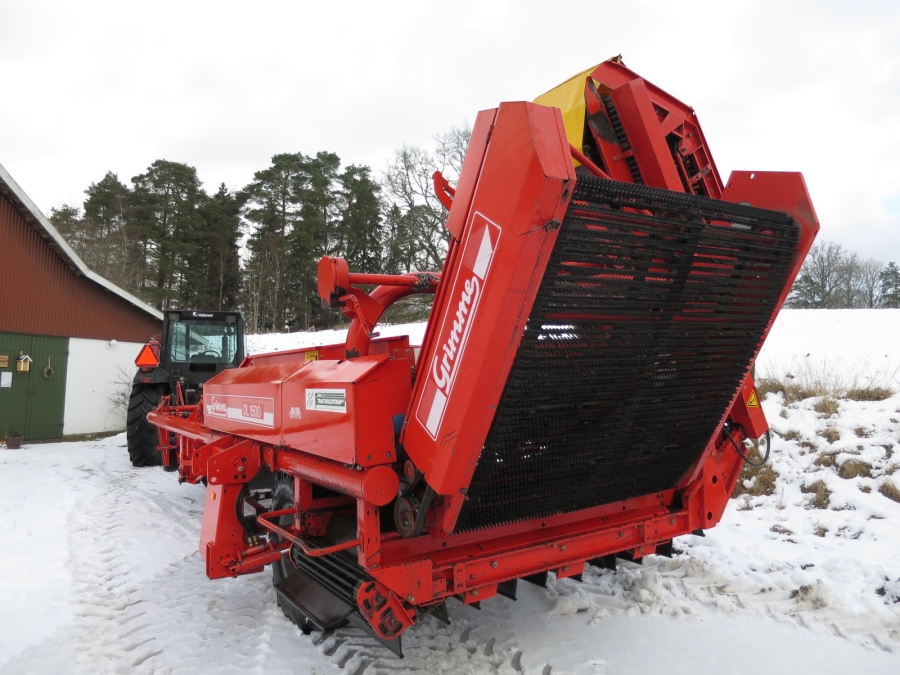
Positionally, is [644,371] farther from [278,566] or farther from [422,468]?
[278,566]

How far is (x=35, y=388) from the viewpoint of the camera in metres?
12.9

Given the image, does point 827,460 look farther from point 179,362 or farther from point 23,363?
point 23,363

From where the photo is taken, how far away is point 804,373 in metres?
7.59

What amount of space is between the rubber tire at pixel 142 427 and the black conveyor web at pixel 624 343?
23.2ft

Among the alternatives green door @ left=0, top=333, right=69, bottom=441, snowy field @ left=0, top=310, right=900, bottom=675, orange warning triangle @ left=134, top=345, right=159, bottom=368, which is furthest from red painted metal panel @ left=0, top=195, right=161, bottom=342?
snowy field @ left=0, top=310, right=900, bottom=675

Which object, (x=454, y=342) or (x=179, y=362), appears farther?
(x=179, y=362)

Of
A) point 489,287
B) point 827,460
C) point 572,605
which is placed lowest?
point 572,605

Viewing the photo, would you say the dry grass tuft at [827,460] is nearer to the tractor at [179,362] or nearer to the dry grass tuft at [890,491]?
the dry grass tuft at [890,491]

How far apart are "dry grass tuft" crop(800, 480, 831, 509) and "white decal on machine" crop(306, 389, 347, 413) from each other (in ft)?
15.2

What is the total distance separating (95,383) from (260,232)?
14.3m

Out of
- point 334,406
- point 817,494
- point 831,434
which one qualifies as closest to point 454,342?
point 334,406

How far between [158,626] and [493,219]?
10.2 ft

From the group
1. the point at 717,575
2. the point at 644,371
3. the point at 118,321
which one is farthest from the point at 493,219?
the point at 118,321

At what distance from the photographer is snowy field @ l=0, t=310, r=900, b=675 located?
9.72ft
